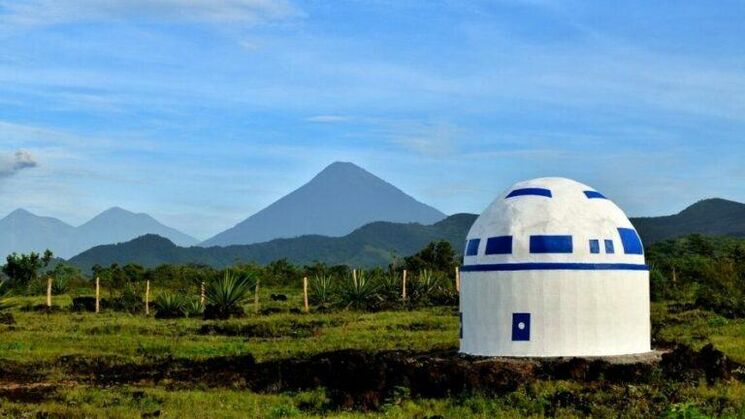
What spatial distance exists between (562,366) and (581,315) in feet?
4.85

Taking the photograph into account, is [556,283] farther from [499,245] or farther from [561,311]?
[499,245]

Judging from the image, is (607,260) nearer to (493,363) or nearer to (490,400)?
(493,363)

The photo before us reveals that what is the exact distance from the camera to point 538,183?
736 inches

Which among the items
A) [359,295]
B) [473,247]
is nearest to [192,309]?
[359,295]

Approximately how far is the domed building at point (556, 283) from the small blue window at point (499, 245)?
18 millimetres

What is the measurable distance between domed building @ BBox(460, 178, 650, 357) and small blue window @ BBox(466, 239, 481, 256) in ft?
0.20

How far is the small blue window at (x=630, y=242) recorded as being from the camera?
17.8 m

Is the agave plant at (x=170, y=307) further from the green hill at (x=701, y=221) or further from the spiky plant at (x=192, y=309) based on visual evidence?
the green hill at (x=701, y=221)

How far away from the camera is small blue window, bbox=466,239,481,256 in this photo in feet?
59.8

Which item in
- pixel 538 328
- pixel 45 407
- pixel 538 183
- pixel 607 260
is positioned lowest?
pixel 45 407

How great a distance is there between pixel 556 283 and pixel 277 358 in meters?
6.90

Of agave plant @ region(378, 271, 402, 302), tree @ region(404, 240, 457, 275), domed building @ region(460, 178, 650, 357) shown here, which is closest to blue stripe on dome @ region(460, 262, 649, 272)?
domed building @ region(460, 178, 650, 357)

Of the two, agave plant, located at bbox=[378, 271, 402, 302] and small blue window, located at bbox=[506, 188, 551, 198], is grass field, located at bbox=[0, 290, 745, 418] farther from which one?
small blue window, located at bbox=[506, 188, 551, 198]

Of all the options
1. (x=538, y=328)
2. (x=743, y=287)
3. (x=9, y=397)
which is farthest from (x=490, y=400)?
(x=743, y=287)
